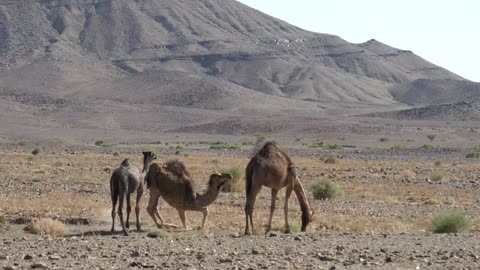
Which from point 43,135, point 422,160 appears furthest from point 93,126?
point 422,160

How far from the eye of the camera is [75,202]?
23.2 metres

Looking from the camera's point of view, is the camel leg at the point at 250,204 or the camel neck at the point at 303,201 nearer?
the camel leg at the point at 250,204

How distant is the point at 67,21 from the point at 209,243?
164003 millimetres

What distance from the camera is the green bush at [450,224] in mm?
17938

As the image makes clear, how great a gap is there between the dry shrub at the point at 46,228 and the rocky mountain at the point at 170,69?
85345 millimetres

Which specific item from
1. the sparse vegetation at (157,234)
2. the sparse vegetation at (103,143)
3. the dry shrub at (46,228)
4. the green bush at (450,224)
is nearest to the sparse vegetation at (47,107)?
the sparse vegetation at (103,143)

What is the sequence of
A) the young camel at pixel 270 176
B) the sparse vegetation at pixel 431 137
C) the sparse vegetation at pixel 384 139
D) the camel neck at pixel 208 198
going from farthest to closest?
the sparse vegetation at pixel 431 137, the sparse vegetation at pixel 384 139, the camel neck at pixel 208 198, the young camel at pixel 270 176

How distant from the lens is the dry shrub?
1706cm

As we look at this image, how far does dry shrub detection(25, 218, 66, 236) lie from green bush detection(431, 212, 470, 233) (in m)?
7.44

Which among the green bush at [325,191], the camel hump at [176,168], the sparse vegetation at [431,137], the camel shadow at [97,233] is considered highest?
the sparse vegetation at [431,137]

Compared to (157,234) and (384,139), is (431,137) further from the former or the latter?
(157,234)

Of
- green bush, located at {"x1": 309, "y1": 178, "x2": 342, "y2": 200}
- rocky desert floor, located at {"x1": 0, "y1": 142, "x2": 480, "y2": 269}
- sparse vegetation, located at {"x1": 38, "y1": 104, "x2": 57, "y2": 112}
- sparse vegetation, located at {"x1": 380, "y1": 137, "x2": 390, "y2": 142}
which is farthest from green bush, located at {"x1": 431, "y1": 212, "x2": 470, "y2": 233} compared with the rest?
sparse vegetation, located at {"x1": 38, "y1": 104, "x2": 57, "y2": 112}

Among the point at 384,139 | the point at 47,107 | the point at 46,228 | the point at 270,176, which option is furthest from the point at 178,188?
the point at 47,107

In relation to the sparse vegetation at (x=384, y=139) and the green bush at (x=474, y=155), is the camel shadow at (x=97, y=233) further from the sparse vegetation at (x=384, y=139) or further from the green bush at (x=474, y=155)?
the sparse vegetation at (x=384, y=139)
